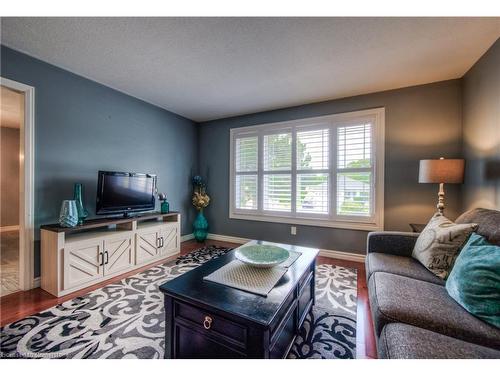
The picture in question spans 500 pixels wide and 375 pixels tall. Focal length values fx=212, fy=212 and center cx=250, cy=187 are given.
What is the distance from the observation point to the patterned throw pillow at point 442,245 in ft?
4.89

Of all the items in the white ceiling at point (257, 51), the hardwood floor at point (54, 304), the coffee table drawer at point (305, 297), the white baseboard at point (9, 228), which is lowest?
the hardwood floor at point (54, 304)

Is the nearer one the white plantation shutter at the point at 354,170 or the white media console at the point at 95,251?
the white media console at the point at 95,251

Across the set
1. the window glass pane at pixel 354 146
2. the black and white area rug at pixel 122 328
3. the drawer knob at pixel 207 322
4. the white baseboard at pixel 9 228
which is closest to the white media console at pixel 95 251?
the black and white area rug at pixel 122 328

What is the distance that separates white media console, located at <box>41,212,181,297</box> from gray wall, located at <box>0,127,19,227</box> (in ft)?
14.1

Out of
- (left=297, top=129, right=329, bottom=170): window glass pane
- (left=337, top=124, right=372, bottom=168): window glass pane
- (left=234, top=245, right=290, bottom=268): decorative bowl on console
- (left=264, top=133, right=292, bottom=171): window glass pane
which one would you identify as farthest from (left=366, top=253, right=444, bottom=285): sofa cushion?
(left=264, top=133, right=292, bottom=171): window glass pane

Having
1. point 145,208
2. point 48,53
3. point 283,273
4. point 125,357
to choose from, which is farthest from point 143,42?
point 125,357

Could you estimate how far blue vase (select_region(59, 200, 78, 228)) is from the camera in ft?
7.27

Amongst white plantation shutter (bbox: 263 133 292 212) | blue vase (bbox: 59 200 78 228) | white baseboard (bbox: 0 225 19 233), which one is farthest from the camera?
white baseboard (bbox: 0 225 19 233)

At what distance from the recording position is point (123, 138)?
122 inches

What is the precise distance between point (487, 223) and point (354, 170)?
1738 mm

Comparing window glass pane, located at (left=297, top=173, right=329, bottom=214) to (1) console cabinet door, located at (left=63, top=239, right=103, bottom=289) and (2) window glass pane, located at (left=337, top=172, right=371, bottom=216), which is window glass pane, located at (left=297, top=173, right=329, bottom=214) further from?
(1) console cabinet door, located at (left=63, top=239, right=103, bottom=289)

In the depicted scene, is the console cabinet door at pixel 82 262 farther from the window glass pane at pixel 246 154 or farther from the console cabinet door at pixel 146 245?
the window glass pane at pixel 246 154

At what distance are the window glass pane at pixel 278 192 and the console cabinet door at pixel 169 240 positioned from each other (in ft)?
5.20

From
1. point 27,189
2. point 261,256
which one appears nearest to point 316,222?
point 261,256
